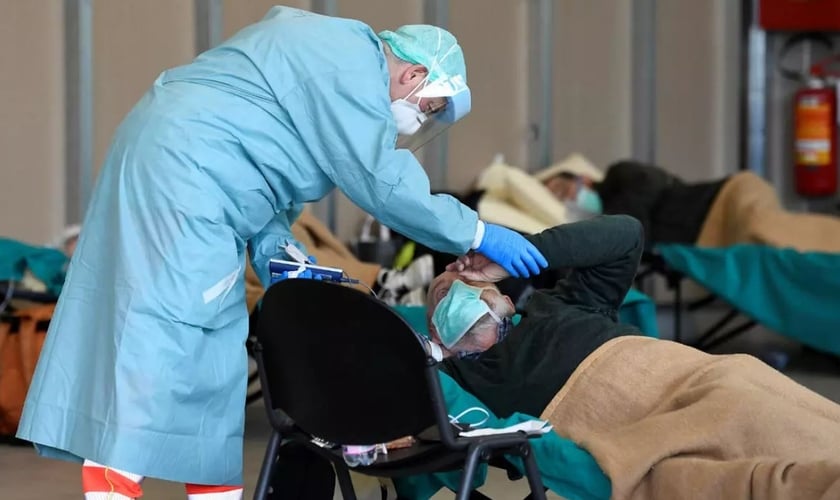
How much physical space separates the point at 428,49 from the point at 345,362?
25.4 inches

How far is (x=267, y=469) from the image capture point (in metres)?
2.06

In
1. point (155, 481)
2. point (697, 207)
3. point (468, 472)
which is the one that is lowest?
point (155, 481)

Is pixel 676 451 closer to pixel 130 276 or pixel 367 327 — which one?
pixel 367 327

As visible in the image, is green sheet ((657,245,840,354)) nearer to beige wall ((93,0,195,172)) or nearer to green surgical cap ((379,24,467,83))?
beige wall ((93,0,195,172))

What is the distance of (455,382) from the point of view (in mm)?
2330

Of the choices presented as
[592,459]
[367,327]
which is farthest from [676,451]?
[367,327]

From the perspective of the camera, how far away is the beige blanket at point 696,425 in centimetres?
176

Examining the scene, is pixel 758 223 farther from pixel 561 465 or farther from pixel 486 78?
pixel 561 465

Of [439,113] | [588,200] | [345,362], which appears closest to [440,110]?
[439,113]

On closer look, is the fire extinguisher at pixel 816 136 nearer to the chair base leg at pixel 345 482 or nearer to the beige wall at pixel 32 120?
the beige wall at pixel 32 120

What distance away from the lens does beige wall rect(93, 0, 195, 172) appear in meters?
4.53

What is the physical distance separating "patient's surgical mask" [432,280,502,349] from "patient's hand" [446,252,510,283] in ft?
0.10

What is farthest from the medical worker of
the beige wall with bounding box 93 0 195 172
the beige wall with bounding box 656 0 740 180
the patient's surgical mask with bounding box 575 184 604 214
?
the beige wall with bounding box 656 0 740 180

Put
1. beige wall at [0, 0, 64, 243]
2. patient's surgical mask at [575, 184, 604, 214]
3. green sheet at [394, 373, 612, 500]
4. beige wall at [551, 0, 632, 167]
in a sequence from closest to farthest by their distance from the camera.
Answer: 1. green sheet at [394, 373, 612, 500]
2. beige wall at [0, 0, 64, 243]
3. patient's surgical mask at [575, 184, 604, 214]
4. beige wall at [551, 0, 632, 167]
